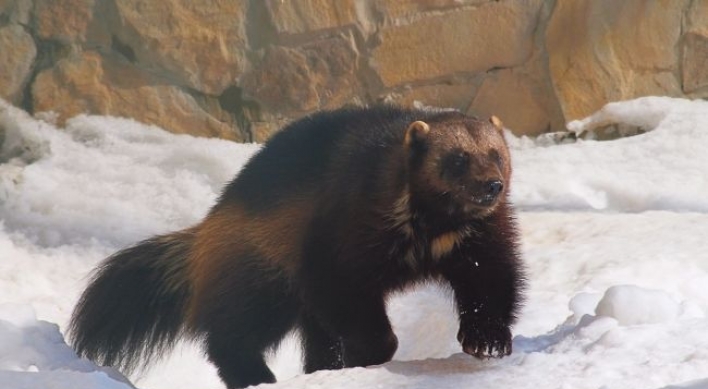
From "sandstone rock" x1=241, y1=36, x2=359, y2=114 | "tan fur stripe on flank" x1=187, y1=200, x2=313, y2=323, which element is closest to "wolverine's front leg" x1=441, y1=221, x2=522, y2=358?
"tan fur stripe on flank" x1=187, y1=200, x2=313, y2=323

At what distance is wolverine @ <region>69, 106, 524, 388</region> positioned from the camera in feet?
9.71

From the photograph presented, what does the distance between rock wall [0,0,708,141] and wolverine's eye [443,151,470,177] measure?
8.82 ft

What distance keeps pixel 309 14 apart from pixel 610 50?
4.62 ft

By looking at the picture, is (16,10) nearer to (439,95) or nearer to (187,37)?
(187,37)

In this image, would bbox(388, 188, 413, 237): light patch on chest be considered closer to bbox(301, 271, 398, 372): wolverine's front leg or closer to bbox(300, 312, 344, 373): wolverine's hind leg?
bbox(301, 271, 398, 372): wolverine's front leg

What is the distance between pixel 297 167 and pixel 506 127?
256cm

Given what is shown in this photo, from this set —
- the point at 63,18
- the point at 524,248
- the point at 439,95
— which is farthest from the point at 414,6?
the point at 524,248

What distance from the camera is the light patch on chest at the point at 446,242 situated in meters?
2.99

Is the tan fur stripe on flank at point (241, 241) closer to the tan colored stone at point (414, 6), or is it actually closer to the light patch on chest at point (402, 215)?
the light patch on chest at point (402, 215)

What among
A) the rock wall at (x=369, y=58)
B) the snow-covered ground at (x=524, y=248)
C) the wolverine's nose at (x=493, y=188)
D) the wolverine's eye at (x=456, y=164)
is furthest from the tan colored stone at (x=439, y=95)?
the wolverine's nose at (x=493, y=188)

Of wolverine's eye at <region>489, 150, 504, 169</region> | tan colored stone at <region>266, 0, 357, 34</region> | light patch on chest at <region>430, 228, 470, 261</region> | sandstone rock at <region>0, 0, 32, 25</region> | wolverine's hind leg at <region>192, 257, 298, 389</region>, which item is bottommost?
wolverine's hind leg at <region>192, 257, 298, 389</region>

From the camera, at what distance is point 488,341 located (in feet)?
9.43

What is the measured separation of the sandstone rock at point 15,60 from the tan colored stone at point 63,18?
3.1 inches

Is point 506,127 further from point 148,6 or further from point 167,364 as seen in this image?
point 167,364
